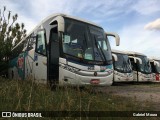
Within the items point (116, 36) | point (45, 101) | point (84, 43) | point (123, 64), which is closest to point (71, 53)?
point (84, 43)

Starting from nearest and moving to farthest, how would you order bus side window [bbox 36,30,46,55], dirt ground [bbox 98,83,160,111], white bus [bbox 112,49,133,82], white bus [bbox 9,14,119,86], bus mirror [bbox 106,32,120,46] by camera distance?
1. dirt ground [bbox 98,83,160,111]
2. white bus [bbox 9,14,119,86]
3. bus side window [bbox 36,30,46,55]
4. bus mirror [bbox 106,32,120,46]
5. white bus [bbox 112,49,133,82]

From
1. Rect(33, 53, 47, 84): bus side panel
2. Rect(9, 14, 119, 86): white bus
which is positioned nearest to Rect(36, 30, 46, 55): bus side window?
Rect(9, 14, 119, 86): white bus

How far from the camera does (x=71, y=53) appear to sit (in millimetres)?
10664

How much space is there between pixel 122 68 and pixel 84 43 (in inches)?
454

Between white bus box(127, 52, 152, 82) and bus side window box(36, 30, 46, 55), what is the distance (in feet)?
42.8

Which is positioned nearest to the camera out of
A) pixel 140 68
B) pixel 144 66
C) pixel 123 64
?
pixel 123 64

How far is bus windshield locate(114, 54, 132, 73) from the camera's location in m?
22.1

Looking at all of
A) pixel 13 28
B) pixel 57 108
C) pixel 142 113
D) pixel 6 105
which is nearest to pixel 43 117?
pixel 57 108

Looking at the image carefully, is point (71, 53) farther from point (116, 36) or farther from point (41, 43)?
point (116, 36)

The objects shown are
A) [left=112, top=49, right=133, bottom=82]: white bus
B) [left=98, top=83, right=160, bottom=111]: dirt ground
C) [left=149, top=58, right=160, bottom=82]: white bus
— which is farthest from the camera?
[left=149, top=58, right=160, bottom=82]: white bus

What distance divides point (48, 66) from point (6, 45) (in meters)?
7.63

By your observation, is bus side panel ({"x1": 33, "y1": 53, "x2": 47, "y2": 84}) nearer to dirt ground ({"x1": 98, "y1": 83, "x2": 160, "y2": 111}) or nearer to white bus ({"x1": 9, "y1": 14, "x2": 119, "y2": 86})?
white bus ({"x1": 9, "y1": 14, "x2": 119, "y2": 86})

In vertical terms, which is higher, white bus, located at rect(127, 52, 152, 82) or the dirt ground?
white bus, located at rect(127, 52, 152, 82)

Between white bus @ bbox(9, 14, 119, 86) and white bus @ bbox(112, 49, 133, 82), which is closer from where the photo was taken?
white bus @ bbox(9, 14, 119, 86)
